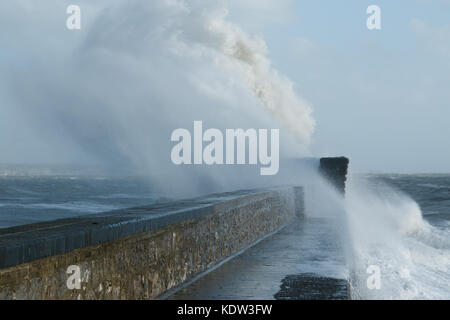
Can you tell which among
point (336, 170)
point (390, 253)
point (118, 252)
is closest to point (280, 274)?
point (118, 252)

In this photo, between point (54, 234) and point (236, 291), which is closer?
point (54, 234)

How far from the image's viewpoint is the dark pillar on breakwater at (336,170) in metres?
15.8

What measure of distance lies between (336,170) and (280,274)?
10.5 metres

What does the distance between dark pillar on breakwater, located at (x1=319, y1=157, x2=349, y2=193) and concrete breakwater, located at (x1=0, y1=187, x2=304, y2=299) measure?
→ 340 inches

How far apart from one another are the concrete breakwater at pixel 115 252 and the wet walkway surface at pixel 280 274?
24cm

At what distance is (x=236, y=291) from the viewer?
5.15 metres

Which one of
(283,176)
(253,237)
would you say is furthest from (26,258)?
(283,176)

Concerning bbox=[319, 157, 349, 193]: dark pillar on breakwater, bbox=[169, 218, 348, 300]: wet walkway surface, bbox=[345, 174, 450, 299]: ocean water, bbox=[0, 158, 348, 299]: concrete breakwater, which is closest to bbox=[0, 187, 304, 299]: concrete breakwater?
bbox=[0, 158, 348, 299]: concrete breakwater

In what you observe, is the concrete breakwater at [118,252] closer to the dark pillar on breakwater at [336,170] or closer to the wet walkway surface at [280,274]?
the wet walkway surface at [280,274]

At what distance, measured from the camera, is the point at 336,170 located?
16.2 metres

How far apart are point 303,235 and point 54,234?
6.59m

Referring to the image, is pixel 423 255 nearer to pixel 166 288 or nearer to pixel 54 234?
pixel 166 288
